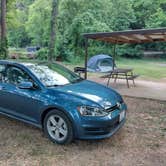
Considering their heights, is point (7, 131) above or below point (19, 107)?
below

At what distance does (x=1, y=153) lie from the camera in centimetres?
348

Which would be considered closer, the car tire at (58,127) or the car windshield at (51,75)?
the car tire at (58,127)

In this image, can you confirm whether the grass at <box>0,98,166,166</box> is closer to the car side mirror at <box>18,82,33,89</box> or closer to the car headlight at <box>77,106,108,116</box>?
the car headlight at <box>77,106,108,116</box>

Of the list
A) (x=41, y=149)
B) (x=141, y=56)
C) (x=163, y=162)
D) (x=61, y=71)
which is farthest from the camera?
(x=141, y=56)

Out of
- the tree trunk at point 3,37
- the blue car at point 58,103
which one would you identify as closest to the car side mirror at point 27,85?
Answer: the blue car at point 58,103

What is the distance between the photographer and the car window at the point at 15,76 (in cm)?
424

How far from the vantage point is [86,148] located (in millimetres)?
3715

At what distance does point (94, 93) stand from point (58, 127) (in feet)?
2.57

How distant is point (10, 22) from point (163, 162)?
72.6ft

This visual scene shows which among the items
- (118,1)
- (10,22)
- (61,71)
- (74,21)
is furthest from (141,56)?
(61,71)

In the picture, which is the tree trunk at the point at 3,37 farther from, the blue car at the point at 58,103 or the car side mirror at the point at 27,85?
the car side mirror at the point at 27,85

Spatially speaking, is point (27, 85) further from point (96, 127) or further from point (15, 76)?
point (96, 127)

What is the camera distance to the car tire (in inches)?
144

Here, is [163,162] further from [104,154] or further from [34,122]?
[34,122]
